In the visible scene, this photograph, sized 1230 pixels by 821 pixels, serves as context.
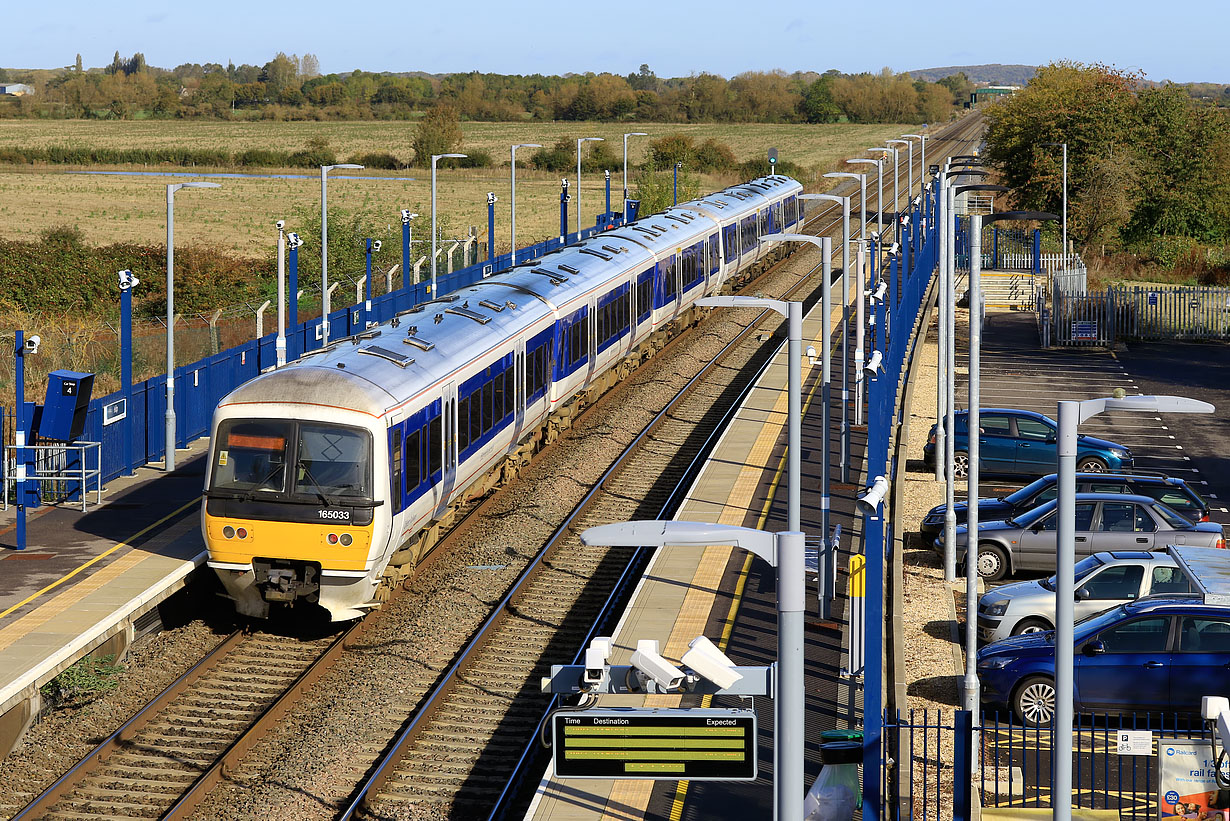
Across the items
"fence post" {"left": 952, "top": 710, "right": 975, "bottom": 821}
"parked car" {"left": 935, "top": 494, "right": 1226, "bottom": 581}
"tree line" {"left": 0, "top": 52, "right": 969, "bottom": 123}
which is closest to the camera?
"fence post" {"left": 952, "top": 710, "right": 975, "bottom": 821}

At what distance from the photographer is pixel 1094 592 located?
17.4 meters

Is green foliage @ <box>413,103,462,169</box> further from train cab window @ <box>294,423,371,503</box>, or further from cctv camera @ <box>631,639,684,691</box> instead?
cctv camera @ <box>631,639,684,691</box>

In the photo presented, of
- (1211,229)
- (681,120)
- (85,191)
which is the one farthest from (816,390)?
(681,120)

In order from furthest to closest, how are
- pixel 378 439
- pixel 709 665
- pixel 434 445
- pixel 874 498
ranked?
pixel 434 445
pixel 378 439
pixel 874 498
pixel 709 665

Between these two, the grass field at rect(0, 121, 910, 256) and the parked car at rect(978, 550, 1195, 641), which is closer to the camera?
the parked car at rect(978, 550, 1195, 641)

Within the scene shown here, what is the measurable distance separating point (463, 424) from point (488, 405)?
1.44 metres

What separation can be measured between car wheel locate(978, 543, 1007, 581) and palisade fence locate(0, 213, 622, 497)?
38.0 ft

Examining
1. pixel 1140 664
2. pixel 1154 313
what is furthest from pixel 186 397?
pixel 1154 313

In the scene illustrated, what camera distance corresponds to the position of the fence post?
11398 millimetres

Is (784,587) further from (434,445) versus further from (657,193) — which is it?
(657,193)

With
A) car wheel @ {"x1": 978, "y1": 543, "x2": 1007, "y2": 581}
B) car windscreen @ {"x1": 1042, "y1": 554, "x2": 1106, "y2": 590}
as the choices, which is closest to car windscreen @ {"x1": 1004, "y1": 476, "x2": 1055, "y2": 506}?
car wheel @ {"x1": 978, "y1": 543, "x2": 1007, "y2": 581}

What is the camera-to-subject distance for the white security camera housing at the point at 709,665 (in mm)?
9062

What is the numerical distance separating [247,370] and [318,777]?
16528 millimetres

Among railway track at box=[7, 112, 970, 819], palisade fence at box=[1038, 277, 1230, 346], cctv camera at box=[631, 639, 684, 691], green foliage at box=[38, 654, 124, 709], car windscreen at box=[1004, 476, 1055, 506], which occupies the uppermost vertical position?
palisade fence at box=[1038, 277, 1230, 346]
